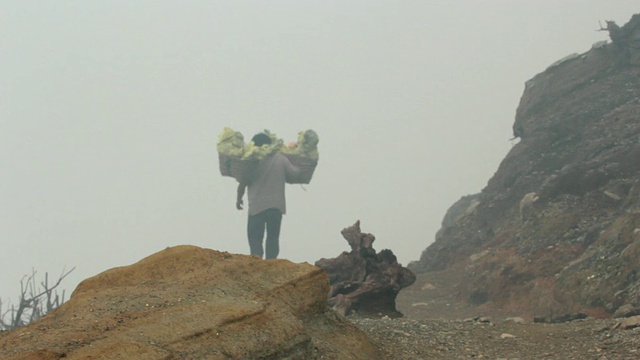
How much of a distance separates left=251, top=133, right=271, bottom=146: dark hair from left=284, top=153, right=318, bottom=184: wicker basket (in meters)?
0.57

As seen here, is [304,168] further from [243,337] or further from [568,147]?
[243,337]

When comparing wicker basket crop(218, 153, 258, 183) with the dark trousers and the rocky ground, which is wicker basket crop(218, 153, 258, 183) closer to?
the dark trousers

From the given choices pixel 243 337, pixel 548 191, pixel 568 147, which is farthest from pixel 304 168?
pixel 243 337

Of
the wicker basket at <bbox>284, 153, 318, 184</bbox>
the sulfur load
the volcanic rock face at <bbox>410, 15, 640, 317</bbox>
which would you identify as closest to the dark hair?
the sulfur load

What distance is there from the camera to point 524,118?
2209 cm

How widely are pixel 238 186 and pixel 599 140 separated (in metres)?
8.87

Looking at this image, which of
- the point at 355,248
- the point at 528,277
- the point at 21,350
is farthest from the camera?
the point at 528,277

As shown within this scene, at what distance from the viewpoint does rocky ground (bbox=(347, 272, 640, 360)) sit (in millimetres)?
7383

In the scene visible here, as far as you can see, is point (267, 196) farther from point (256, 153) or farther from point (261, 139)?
point (261, 139)

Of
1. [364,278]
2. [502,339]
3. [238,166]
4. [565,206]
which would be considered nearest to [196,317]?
[502,339]

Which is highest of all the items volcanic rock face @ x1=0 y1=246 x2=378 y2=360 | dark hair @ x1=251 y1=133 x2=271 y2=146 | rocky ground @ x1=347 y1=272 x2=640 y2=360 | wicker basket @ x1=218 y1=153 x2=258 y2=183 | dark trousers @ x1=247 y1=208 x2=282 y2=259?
dark hair @ x1=251 y1=133 x2=271 y2=146

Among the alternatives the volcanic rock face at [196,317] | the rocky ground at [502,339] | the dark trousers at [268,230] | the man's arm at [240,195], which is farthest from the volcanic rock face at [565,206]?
the volcanic rock face at [196,317]

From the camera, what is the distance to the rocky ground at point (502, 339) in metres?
7.38

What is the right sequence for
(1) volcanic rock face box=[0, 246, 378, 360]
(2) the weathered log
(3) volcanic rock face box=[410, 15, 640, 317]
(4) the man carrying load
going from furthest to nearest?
1. (4) the man carrying load
2. (3) volcanic rock face box=[410, 15, 640, 317]
3. (2) the weathered log
4. (1) volcanic rock face box=[0, 246, 378, 360]
